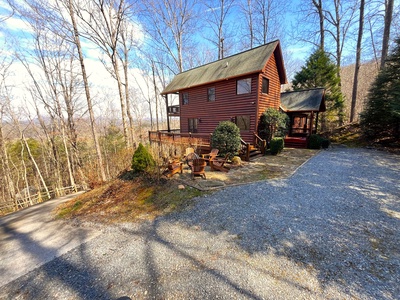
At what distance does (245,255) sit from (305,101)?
578 inches

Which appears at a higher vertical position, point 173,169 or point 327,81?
point 327,81

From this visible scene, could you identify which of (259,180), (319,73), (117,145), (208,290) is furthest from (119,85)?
(319,73)

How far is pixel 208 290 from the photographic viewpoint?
229cm

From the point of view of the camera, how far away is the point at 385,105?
10.9 metres

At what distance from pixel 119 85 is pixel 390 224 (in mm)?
15287

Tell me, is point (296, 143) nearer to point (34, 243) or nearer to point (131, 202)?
point (131, 202)

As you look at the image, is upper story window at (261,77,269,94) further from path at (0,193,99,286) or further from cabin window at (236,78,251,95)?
path at (0,193,99,286)

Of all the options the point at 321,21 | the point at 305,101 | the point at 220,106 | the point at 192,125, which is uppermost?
the point at 321,21

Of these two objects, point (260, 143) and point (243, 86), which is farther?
point (243, 86)

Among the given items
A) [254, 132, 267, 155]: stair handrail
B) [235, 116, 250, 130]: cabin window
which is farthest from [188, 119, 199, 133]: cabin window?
[254, 132, 267, 155]: stair handrail

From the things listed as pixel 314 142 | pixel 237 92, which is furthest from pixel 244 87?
pixel 314 142

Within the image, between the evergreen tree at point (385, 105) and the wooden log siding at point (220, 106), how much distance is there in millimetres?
7792

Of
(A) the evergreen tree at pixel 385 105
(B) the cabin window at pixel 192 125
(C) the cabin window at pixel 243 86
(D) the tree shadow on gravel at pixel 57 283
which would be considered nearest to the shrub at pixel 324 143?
(A) the evergreen tree at pixel 385 105

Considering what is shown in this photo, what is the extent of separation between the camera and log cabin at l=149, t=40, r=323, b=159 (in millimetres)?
11047
